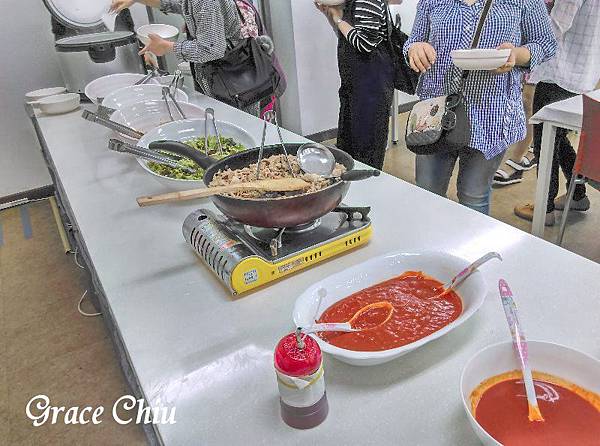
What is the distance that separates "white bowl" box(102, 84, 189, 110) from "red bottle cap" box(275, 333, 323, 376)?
55.5 inches

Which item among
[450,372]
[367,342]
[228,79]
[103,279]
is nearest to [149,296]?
[103,279]

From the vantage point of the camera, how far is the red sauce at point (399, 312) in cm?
67

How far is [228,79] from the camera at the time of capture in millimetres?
2014

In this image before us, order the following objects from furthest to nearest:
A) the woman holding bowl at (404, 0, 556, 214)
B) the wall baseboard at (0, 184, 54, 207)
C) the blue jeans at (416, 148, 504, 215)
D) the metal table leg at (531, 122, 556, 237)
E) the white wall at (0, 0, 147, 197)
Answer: the wall baseboard at (0, 184, 54, 207) → the white wall at (0, 0, 147, 197) → the metal table leg at (531, 122, 556, 237) → the blue jeans at (416, 148, 504, 215) → the woman holding bowl at (404, 0, 556, 214)

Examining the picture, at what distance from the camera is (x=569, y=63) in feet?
6.88

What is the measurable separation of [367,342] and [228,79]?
1.58 metres

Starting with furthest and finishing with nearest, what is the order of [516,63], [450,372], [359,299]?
A: 1. [516,63]
2. [359,299]
3. [450,372]

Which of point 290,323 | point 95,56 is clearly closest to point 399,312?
point 290,323

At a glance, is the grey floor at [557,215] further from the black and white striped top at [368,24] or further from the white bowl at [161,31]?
the white bowl at [161,31]

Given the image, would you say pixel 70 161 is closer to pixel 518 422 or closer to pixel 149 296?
pixel 149 296

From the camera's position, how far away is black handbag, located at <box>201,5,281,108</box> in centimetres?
197

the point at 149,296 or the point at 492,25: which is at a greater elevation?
the point at 492,25

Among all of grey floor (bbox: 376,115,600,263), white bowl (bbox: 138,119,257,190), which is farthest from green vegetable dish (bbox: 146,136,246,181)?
grey floor (bbox: 376,115,600,263)

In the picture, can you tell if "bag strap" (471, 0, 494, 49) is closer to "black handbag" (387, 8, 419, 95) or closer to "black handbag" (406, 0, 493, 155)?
"black handbag" (406, 0, 493, 155)
